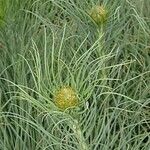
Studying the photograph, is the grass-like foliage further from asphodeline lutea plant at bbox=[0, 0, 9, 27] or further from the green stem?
the green stem

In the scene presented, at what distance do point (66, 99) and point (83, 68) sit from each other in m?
0.31

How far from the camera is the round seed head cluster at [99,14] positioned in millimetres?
1158

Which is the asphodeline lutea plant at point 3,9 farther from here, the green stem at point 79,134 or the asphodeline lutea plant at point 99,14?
the green stem at point 79,134

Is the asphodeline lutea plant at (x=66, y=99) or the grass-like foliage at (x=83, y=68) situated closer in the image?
the asphodeline lutea plant at (x=66, y=99)

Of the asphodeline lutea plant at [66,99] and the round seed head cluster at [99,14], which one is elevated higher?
the round seed head cluster at [99,14]

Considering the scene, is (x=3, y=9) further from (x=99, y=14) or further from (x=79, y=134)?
(x=79, y=134)

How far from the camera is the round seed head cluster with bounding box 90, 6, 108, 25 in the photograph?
3.80 feet

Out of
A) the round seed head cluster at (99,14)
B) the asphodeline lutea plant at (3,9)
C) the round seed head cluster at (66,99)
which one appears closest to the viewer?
the round seed head cluster at (66,99)

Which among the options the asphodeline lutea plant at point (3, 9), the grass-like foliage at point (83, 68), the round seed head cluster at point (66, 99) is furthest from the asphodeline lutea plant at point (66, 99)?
the asphodeline lutea plant at point (3, 9)

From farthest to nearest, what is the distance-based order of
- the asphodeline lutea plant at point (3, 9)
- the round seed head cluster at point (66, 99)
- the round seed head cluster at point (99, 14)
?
the asphodeline lutea plant at point (3, 9) < the round seed head cluster at point (99, 14) < the round seed head cluster at point (66, 99)

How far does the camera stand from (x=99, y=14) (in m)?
1.16

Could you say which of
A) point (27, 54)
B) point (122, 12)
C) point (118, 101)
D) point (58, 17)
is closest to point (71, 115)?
point (118, 101)

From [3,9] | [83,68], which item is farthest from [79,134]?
[3,9]

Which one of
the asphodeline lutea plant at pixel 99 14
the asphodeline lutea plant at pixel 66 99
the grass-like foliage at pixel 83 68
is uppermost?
the asphodeline lutea plant at pixel 99 14
